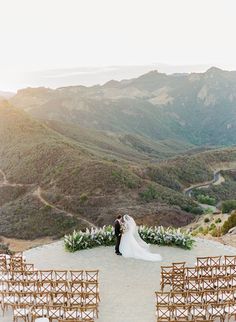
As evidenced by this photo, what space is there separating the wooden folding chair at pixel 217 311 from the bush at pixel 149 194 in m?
41.0

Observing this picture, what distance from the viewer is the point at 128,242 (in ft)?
62.1

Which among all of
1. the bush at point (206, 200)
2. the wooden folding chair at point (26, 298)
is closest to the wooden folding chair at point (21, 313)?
the wooden folding chair at point (26, 298)

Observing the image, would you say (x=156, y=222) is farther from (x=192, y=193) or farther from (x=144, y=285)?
(x=144, y=285)

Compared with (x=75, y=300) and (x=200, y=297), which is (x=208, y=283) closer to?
(x=200, y=297)

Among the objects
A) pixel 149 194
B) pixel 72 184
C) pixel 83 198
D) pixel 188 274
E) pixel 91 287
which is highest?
pixel 188 274

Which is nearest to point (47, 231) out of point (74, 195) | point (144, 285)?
point (74, 195)

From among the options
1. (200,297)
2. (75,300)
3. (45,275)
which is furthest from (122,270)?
(200,297)

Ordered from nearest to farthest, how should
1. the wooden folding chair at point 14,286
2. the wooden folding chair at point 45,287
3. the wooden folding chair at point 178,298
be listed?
the wooden folding chair at point 178,298 < the wooden folding chair at point 45,287 < the wooden folding chair at point 14,286

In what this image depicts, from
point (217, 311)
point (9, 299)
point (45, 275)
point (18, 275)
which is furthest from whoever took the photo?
point (45, 275)

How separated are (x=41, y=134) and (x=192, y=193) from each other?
24042 millimetres

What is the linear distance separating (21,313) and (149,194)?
42.9m

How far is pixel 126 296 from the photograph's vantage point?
15.0 metres

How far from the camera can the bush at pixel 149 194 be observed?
54.4 m

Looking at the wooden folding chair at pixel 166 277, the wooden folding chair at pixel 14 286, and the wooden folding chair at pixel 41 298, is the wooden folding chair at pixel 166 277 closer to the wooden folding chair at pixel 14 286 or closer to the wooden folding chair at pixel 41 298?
the wooden folding chair at pixel 41 298
